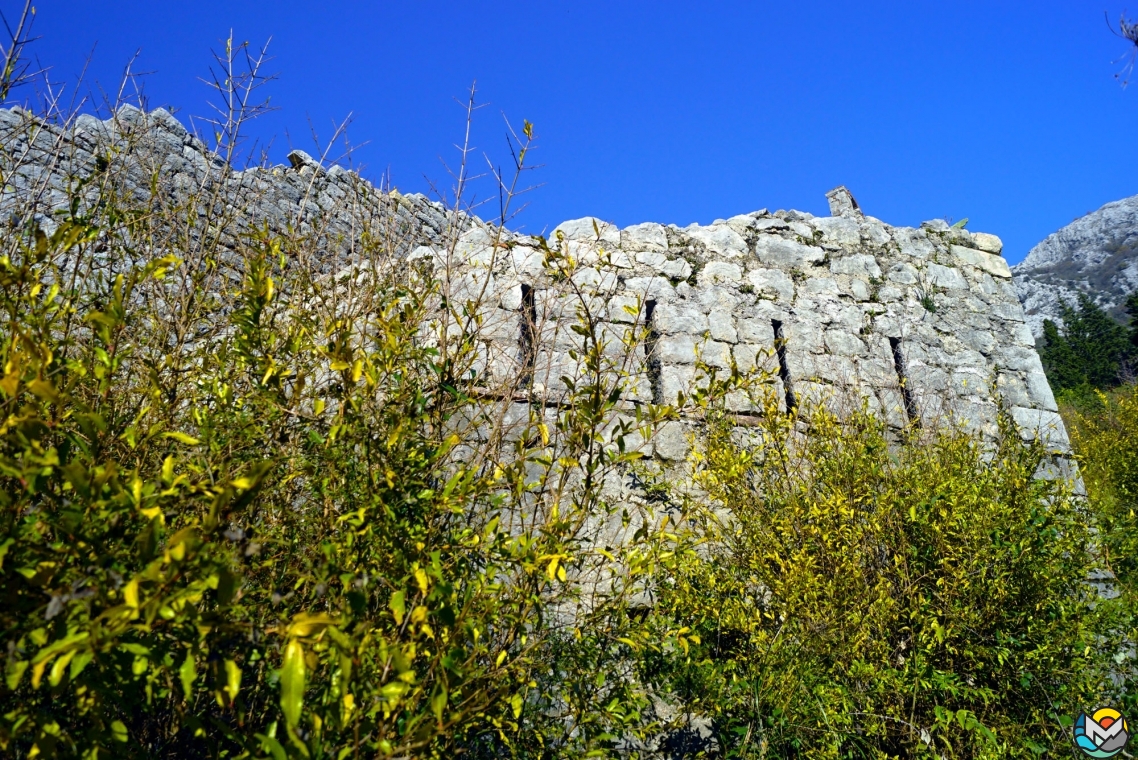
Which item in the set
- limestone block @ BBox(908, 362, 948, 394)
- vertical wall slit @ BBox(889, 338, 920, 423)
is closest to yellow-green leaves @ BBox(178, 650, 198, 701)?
vertical wall slit @ BBox(889, 338, 920, 423)

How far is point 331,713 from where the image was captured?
103cm

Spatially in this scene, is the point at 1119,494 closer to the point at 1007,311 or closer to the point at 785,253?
the point at 1007,311

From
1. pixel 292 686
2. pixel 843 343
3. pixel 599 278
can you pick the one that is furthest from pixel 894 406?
pixel 292 686

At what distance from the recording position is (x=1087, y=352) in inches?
1025

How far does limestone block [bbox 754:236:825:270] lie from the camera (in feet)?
16.8

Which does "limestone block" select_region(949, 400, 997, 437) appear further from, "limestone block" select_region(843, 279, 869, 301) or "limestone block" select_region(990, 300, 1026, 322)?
"limestone block" select_region(843, 279, 869, 301)

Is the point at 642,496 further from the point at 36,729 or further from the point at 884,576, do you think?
the point at 36,729

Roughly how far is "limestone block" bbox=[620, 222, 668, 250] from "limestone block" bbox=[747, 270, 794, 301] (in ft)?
2.10

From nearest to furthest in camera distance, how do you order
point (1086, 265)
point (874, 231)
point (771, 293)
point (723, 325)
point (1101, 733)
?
Answer: point (1101, 733) < point (723, 325) < point (771, 293) < point (874, 231) < point (1086, 265)

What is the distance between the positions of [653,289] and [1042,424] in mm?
2781

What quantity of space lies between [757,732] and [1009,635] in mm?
1050

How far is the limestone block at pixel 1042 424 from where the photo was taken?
4777 millimetres

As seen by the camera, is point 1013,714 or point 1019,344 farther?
point 1019,344

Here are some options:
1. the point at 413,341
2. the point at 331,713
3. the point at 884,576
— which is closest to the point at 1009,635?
the point at 884,576
